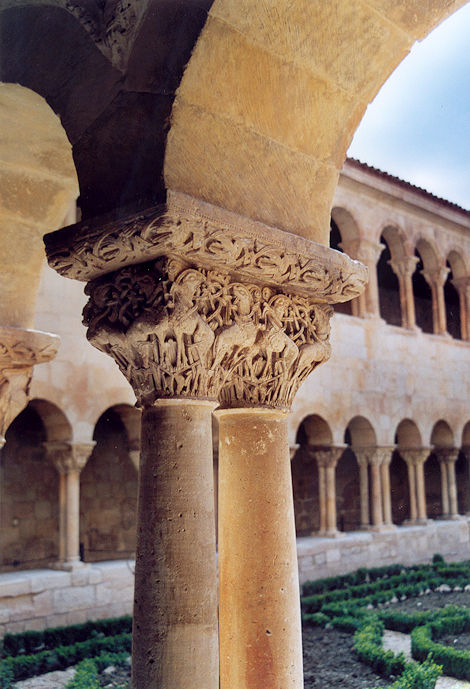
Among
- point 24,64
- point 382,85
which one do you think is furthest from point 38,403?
point 382,85

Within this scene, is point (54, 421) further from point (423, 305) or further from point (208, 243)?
point (423, 305)

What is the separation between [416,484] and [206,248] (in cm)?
1345

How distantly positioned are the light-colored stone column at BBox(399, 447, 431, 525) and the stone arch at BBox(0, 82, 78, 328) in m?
11.9

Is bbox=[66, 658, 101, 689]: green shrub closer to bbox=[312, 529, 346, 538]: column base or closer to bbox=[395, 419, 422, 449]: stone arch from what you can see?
bbox=[312, 529, 346, 538]: column base

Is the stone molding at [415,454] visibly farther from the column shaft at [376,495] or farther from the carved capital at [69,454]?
the carved capital at [69,454]

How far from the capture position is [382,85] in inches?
121

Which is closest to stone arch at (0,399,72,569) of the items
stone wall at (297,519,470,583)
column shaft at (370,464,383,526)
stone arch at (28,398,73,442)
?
stone arch at (28,398,73,442)

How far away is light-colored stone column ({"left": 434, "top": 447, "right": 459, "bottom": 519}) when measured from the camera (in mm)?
16062

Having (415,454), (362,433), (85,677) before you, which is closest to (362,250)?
(362,433)

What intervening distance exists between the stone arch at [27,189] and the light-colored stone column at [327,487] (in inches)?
359

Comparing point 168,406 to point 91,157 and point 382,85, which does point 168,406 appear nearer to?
point 91,157

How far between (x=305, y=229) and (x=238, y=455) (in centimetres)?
104

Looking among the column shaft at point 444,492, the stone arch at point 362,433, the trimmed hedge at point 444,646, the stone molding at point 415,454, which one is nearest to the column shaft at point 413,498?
the stone molding at point 415,454

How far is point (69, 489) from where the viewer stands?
9727 mm
